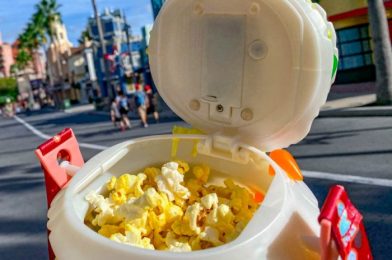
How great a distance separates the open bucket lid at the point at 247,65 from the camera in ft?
4.59

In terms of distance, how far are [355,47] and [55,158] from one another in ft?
55.1

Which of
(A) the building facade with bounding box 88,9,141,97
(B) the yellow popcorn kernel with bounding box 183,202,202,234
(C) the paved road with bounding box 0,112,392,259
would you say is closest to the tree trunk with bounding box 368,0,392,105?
(C) the paved road with bounding box 0,112,392,259

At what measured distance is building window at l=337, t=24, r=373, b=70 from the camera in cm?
1633

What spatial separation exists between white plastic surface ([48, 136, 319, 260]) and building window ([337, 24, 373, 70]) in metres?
16.3

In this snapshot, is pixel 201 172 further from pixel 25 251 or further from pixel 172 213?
pixel 25 251

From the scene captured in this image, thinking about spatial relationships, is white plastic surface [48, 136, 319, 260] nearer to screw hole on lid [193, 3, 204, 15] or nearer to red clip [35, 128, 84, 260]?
red clip [35, 128, 84, 260]

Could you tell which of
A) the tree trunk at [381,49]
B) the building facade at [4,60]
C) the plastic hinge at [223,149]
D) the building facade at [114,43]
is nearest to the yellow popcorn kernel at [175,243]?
the plastic hinge at [223,149]

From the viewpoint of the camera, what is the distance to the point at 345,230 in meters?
1.11

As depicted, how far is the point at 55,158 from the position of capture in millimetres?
1794

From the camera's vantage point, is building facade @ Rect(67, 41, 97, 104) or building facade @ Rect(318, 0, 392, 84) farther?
building facade @ Rect(67, 41, 97, 104)

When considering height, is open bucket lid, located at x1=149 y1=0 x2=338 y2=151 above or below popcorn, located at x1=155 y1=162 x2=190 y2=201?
above

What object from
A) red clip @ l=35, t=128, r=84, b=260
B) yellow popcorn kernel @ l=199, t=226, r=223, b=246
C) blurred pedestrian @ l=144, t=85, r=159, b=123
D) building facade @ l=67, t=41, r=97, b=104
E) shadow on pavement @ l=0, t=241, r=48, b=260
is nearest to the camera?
yellow popcorn kernel @ l=199, t=226, r=223, b=246

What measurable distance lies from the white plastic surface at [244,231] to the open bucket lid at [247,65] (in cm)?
17

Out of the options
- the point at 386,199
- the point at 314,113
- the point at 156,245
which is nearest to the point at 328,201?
the point at 314,113
